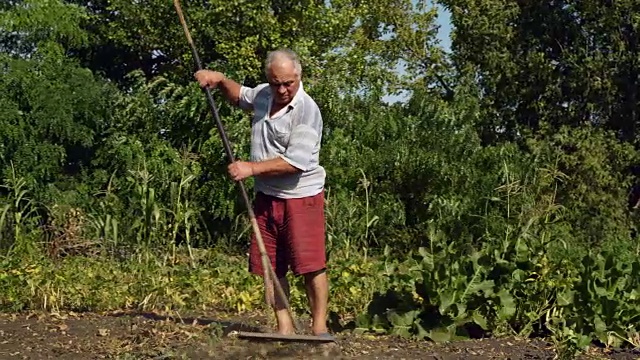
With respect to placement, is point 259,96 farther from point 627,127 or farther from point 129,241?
point 627,127

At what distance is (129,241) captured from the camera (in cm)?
889

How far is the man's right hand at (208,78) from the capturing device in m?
5.61

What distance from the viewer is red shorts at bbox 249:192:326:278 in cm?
528

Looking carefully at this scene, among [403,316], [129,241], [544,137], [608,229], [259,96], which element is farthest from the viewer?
[544,137]

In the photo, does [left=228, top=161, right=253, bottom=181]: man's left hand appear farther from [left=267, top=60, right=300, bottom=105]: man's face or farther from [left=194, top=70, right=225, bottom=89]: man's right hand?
[left=194, top=70, right=225, bottom=89]: man's right hand

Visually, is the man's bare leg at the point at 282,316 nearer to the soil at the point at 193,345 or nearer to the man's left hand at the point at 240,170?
the soil at the point at 193,345

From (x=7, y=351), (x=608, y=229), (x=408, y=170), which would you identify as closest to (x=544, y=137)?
(x=608, y=229)

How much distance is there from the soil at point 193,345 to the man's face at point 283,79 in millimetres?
1271

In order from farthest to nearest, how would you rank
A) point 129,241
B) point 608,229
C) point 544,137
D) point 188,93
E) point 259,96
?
point 544,137
point 608,229
point 188,93
point 129,241
point 259,96

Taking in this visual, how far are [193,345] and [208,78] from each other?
4.93 feet

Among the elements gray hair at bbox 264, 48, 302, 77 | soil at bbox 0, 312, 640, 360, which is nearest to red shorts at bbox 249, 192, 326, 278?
soil at bbox 0, 312, 640, 360

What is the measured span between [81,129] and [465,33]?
10141mm

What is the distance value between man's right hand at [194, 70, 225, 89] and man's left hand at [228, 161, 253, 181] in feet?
2.49

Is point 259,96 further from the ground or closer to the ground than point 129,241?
further from the ground
